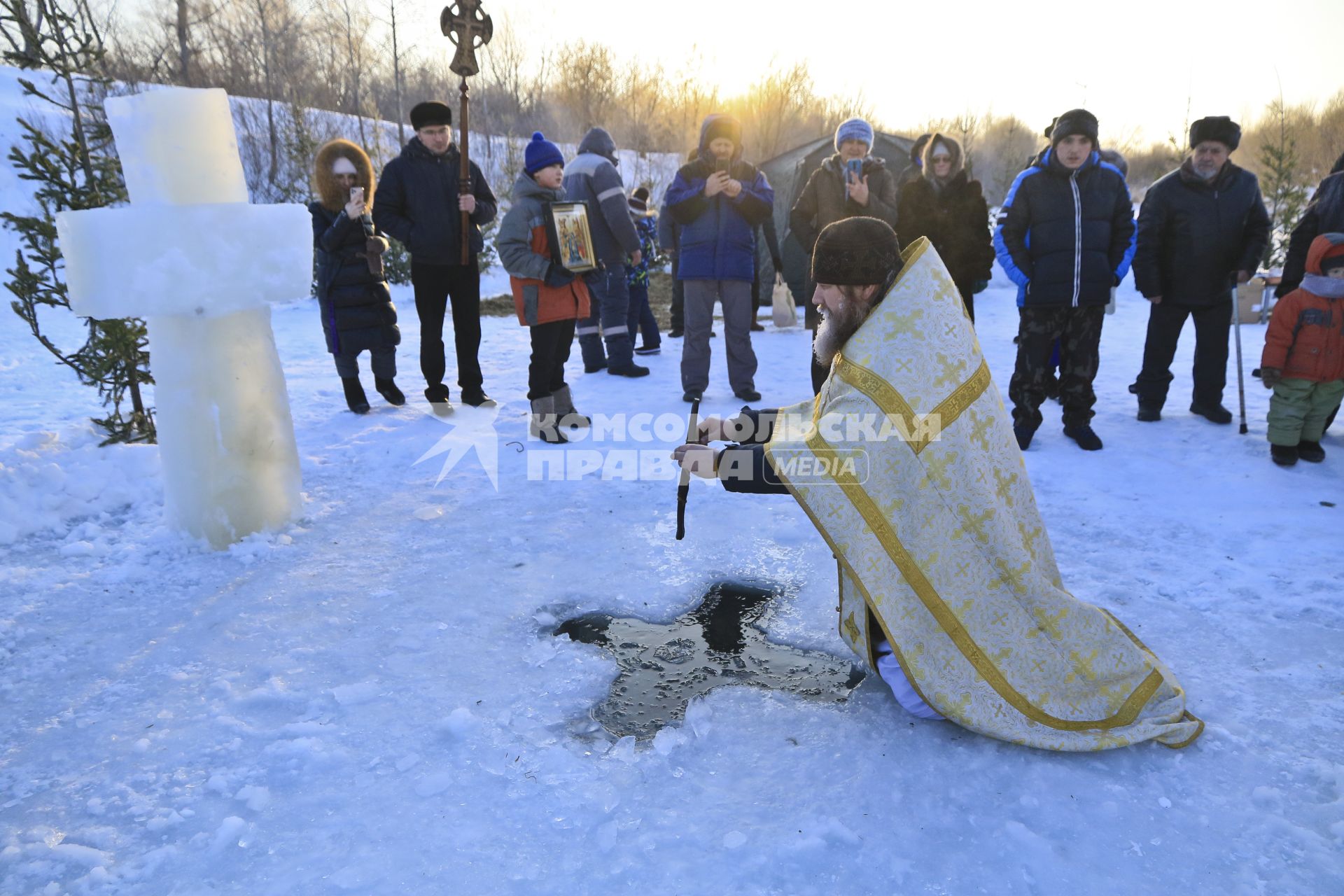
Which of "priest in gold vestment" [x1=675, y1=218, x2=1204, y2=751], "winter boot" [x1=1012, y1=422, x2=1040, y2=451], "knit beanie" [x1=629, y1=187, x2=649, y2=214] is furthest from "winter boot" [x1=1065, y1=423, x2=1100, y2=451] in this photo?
"knit beanie" [x1=629, y1=187, x2=649, y2=214]

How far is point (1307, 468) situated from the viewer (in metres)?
4.45

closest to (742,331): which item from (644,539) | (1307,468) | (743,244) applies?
(743,244)

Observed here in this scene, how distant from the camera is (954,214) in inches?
231

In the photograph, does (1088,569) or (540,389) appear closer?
(1088,569)

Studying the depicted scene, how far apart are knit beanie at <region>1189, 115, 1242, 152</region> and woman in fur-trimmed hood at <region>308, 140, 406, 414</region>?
5267 mm

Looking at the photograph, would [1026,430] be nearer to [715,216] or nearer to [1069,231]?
[1069,231]

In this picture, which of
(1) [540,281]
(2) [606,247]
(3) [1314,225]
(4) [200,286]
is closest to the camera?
(4) [200,286]

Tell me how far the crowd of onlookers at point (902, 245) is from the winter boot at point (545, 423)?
11 mm

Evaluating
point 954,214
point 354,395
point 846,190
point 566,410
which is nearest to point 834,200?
point 846,190

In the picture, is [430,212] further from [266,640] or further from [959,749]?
→ [959,749]

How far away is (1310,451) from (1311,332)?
2.15ft

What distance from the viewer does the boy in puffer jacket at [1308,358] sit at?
14.5 feet

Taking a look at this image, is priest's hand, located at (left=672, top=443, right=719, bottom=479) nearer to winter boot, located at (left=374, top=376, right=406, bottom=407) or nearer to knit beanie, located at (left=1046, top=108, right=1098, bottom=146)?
knit beanie, located at (left=1046, top=108, right=1098, bottom=146)

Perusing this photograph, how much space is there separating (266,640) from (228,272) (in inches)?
58.5
